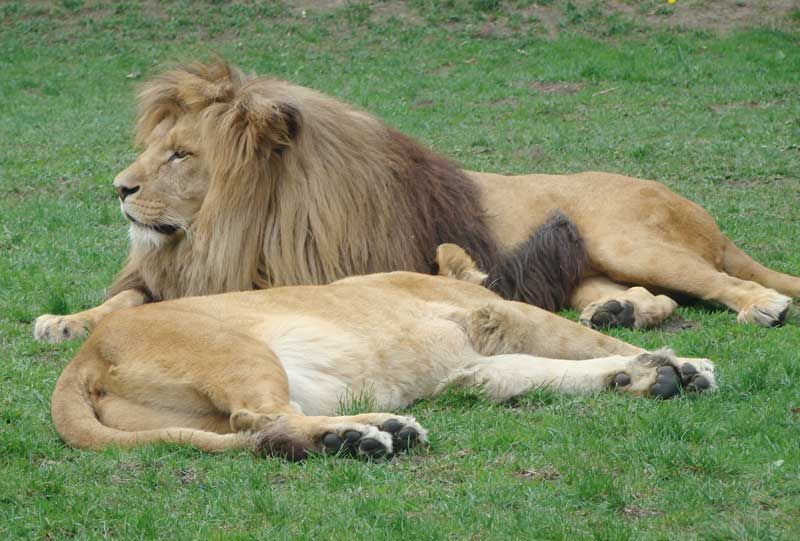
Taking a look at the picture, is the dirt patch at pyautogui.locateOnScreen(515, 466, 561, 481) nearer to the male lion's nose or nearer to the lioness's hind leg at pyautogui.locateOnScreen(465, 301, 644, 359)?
the lioness's hind leg at pyautogui.locateOnScreen(465, 301, 644, 359)

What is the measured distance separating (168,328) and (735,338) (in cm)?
290

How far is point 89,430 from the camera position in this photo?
4.30 meters

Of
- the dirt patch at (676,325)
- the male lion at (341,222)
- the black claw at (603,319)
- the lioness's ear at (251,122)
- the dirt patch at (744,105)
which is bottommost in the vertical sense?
the dirt patch at (744,105)

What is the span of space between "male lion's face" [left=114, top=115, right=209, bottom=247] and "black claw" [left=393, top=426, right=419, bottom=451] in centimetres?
254

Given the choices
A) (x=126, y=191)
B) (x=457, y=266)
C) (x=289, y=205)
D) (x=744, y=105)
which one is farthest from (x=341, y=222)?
(x=744, y=105)

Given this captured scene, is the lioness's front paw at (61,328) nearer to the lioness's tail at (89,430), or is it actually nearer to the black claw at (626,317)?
the lioness's tail at (89,430)

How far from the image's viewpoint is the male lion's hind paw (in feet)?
21.3

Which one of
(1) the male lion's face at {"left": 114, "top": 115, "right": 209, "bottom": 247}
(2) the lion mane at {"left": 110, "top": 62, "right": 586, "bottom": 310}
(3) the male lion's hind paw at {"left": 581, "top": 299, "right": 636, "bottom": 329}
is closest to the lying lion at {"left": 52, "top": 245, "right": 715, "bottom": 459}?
(2) the lion mane at {"left": 110, "top": 62, "right": 586, "bottom": 310}

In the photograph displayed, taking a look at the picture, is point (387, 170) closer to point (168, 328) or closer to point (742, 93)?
point (168, 328)

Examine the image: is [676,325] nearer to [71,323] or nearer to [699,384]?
[699,384]

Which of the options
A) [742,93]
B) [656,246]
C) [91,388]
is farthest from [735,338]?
[742,93]

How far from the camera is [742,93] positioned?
1288 cm

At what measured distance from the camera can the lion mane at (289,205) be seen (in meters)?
6.33

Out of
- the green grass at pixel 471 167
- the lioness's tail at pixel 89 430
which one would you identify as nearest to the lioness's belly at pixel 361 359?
the green grass at pixel 471 167
